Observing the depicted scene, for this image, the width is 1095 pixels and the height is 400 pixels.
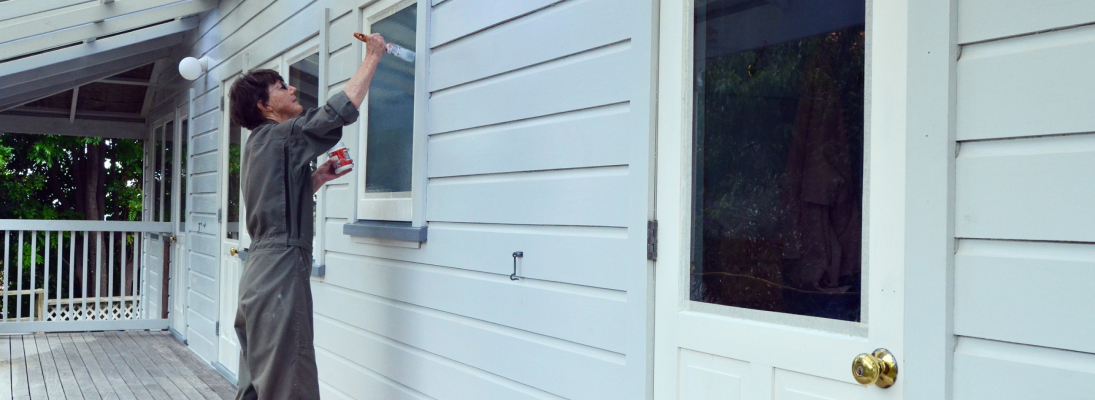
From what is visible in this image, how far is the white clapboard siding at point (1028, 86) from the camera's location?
1.16 m

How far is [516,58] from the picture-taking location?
2418 millimetres

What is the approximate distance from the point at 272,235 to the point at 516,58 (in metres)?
1.03

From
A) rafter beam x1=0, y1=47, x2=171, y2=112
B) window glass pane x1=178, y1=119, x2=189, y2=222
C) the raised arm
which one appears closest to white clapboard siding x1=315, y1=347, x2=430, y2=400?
the raised arm

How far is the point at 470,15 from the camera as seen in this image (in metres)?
2.67

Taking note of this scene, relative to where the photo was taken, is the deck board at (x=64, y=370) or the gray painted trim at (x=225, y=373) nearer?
the deck board at (x=64, y=370)

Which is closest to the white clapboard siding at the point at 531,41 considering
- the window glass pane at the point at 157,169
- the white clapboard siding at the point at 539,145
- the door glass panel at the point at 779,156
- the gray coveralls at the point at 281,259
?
the white clapboard siding at the point at 539,145

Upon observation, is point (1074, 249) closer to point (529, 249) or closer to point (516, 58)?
point (529, 249)

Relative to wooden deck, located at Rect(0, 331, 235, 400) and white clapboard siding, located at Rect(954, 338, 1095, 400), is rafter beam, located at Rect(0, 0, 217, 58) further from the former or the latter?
white clapboard siding, located at Rect(954, 338, 1095, 400)

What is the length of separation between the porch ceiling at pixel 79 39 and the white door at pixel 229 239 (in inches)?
37.8

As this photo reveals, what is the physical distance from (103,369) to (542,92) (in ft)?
15.0

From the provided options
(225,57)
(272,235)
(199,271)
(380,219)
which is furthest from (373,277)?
(199,271)

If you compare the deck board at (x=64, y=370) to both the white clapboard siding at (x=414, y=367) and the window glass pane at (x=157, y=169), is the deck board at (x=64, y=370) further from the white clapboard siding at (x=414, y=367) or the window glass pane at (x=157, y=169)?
the window glass pane at (x=157, y=169)

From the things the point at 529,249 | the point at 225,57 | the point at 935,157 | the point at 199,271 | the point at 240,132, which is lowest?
the point at 199,271

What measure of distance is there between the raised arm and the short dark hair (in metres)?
0.50
